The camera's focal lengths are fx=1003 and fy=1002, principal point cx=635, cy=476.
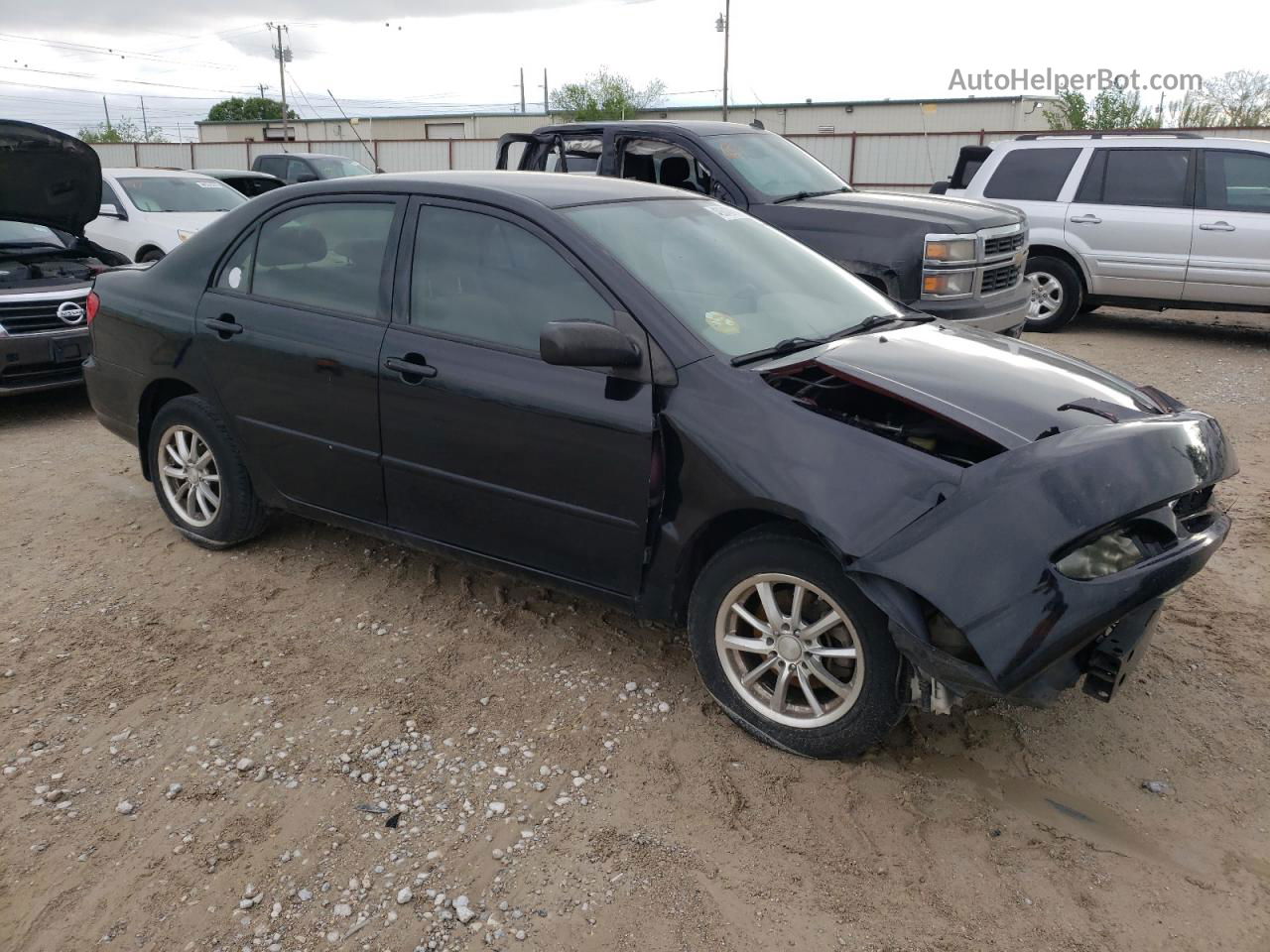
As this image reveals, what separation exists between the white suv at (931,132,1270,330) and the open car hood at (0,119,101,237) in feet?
26.7

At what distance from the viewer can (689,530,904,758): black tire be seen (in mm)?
Result: 2906

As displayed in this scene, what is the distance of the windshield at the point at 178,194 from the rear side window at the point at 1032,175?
8.42m

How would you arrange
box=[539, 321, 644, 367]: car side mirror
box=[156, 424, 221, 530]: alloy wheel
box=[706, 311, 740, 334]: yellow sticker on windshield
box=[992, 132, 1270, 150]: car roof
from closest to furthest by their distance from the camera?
box=[539, 321, 644, 367]: car side mirror, box=[706, 311, 740, 334]: yellow sticker on windshield, box=[156, 424, 221, 530]: alloy wheel, box=[992, 132, 1270, 150]: car roof

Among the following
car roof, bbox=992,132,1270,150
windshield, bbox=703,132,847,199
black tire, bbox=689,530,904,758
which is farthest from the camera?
car roof, bbox=992,132,1270,150

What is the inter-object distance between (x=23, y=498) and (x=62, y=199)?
308cm

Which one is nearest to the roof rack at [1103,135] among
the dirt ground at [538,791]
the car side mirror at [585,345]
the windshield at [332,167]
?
the dirt ground at [538,791]

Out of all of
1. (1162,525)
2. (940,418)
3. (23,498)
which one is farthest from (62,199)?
(1162,525)

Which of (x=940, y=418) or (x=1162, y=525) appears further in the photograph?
(x=940, y=418)

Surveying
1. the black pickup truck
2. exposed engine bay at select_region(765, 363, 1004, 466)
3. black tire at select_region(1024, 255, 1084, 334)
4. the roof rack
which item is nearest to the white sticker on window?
exposed engine bay at select_region(765, 363, 1004, 466)

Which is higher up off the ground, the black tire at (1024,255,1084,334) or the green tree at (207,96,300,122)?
the green tree at (207,96,300,122)

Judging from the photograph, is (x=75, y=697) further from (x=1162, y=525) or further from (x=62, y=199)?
(x=62, y=199)

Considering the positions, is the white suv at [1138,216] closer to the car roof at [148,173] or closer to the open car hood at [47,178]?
the open car hood at [47,178]

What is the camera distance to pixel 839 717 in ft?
9.98

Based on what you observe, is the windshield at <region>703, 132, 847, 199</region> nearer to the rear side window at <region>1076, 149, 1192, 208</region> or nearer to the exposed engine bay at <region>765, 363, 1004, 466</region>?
the rear side window at <region>1076, 149, 1192, 208</region>
